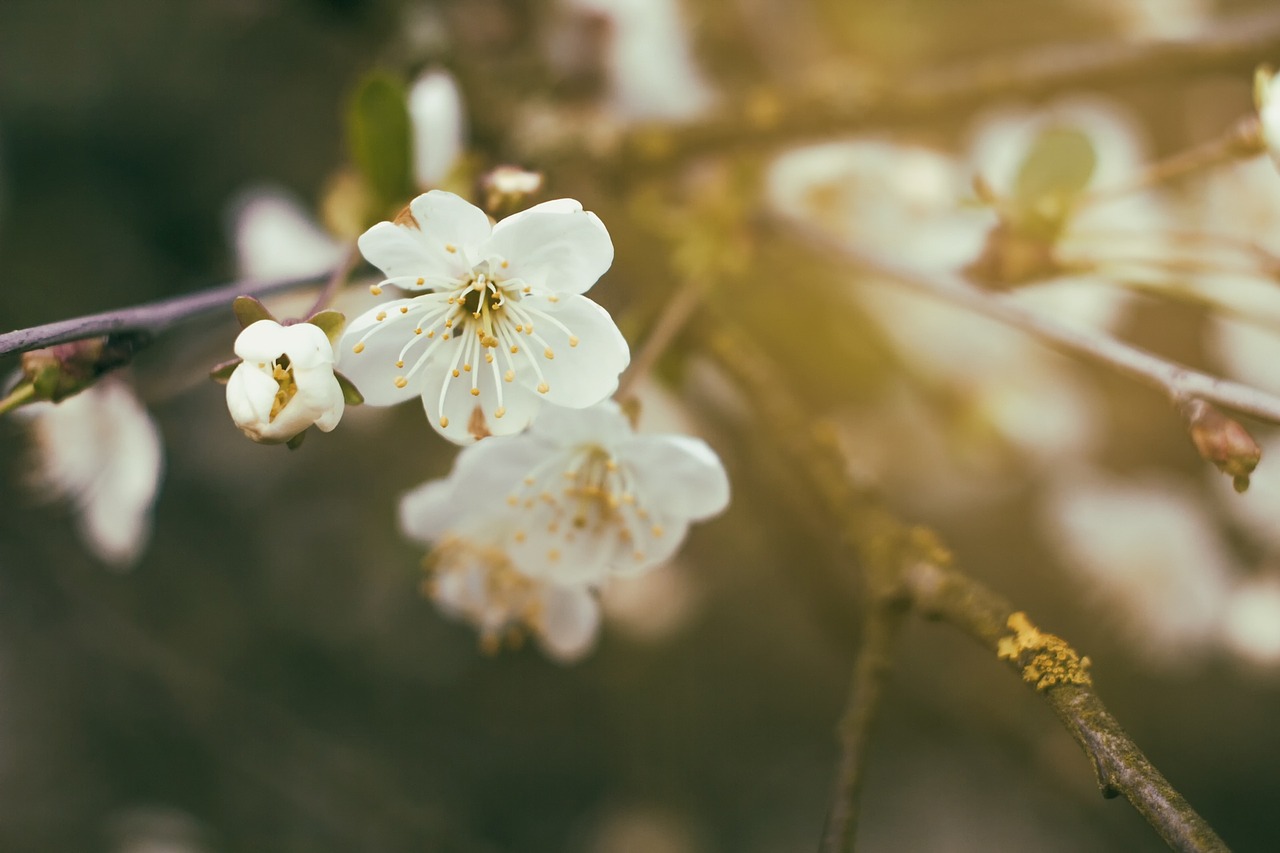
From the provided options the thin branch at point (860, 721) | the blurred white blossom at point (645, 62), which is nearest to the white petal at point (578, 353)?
the thin branch at point (860, 721)

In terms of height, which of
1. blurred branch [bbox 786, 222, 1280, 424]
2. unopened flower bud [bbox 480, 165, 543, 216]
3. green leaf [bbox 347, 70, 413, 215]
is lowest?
blurred branch [bbox 786, 222, 1280, 424]

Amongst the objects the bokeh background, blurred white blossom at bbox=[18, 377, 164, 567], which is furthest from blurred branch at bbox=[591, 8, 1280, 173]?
blurred white blossom at bbox=[18, 377, 164, 567]

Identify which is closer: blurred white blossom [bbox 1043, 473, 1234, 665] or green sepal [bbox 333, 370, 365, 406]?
green sepal [bbox 333, 370, 365, 406]

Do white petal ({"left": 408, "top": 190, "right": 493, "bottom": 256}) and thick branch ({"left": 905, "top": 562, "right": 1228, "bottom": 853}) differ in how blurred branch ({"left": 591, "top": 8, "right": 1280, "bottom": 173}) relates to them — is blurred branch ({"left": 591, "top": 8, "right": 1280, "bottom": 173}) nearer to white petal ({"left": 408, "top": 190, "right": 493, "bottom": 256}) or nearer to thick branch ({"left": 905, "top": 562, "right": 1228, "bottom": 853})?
white petal ({"left": 408, "top": 190, "right": 493, "bottom": 256})

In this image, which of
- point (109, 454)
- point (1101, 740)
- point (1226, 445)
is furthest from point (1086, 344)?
point (109, 454)

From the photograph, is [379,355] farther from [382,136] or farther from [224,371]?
[382,136]

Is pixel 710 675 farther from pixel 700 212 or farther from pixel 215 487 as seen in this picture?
pixel 700 212
